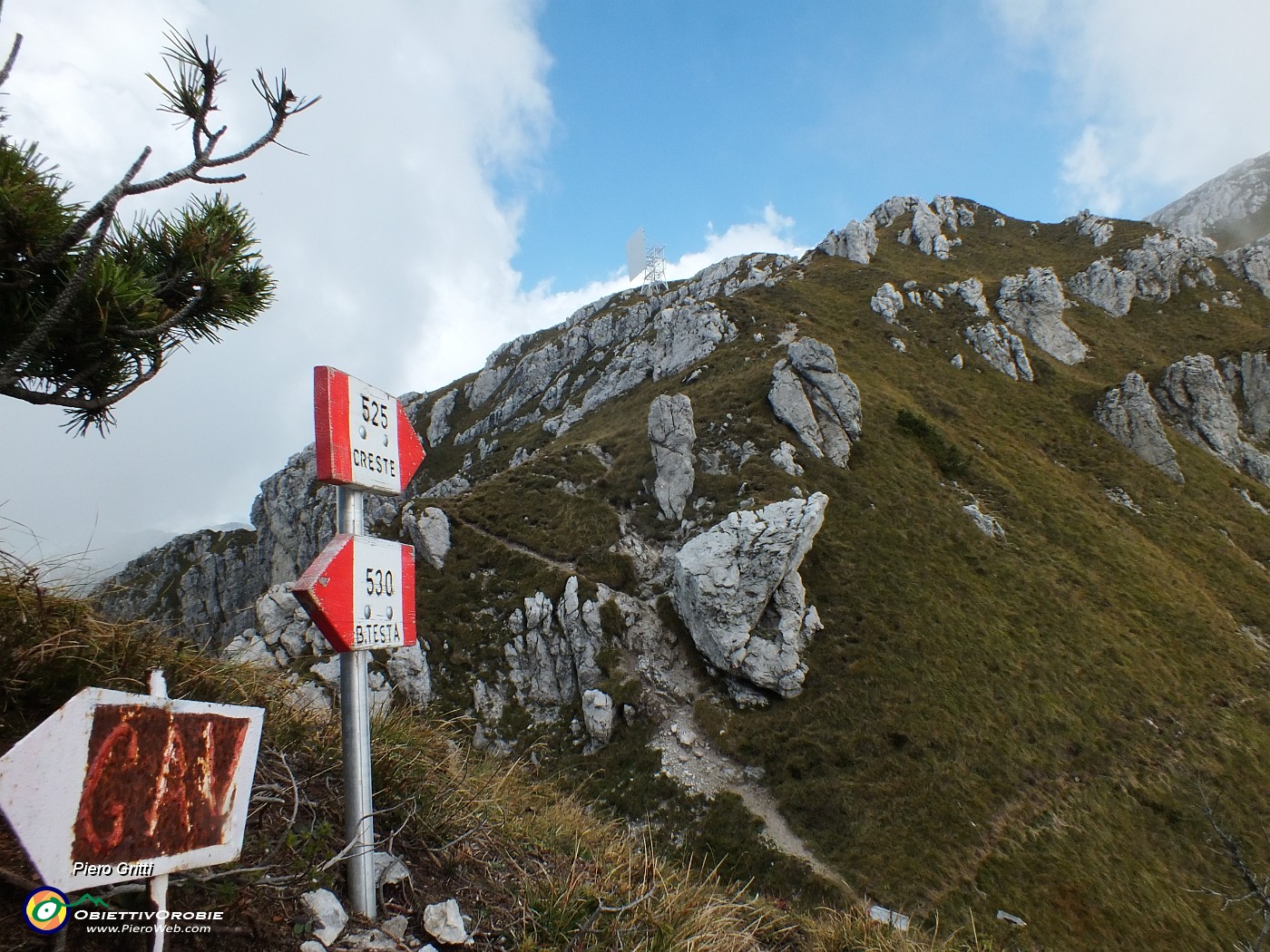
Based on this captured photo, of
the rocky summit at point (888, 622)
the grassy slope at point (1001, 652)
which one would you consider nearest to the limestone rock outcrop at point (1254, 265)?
the rocky summit at point (888, 622)

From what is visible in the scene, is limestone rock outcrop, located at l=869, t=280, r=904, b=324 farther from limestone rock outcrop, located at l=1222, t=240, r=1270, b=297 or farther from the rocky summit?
limestone rock outcrop, located at l=1222, t=240, r=1270, b=297

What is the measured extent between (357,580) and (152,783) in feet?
4.36

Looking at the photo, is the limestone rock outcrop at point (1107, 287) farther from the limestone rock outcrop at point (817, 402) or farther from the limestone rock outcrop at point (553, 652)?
the limestone rock outcrop at point (553, 652)

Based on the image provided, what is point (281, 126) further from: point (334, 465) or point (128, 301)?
point (334, 465)

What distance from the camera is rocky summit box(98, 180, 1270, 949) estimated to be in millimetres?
20000

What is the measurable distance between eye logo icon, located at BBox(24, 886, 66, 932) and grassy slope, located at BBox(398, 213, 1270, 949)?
71.1 feet

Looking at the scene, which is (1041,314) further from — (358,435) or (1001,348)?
(358,435)

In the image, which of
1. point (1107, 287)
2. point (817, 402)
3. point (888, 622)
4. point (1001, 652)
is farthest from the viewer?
point (1107, 287)

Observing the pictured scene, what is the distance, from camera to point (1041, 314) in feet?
231

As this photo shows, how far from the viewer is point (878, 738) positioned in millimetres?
23359

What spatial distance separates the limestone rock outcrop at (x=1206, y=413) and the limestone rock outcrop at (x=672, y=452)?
55695 millimetres

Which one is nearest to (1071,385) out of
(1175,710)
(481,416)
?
(1175,710)

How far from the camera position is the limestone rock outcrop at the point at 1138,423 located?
49500mm

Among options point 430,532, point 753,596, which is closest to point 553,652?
point 753,596
